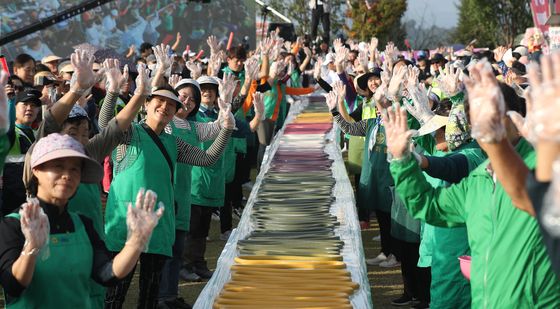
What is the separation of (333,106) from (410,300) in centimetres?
196

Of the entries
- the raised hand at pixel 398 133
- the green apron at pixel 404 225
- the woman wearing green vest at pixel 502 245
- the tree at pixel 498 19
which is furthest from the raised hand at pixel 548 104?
the tree at pixel 498 19

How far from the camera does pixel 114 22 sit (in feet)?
131

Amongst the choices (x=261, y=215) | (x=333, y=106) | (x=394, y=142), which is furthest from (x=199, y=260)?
(x=394, y=142)

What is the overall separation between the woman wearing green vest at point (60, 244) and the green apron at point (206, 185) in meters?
4.40

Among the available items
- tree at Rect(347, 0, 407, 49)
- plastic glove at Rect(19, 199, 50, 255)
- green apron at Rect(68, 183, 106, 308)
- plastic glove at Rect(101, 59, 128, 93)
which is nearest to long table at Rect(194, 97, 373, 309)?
green apron at Rect(68, 183, 106, 308)

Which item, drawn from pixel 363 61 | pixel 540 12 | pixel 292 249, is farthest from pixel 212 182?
pixel 540 12

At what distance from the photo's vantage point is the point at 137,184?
5910 mm

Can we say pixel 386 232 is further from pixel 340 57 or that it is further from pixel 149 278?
pixel 149 278

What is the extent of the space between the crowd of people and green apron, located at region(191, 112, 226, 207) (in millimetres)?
12

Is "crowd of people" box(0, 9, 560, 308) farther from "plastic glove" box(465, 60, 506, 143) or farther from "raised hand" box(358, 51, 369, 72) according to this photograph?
"raised hand" box(358, 51, 369, 72)

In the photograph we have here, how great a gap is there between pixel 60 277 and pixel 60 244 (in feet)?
0.42

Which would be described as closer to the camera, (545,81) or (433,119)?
(545,81)

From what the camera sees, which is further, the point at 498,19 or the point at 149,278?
the point at 498,19

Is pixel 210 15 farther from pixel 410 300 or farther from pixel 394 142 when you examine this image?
pixel 394 142
